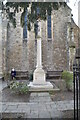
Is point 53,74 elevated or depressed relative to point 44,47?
depressed

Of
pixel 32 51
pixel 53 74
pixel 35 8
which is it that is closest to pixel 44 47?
pixel 32 51

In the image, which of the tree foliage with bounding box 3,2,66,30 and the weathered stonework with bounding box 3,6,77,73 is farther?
the weathered stonework with bounding box 3,6,77,73

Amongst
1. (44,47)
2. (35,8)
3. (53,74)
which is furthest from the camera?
(44,47)

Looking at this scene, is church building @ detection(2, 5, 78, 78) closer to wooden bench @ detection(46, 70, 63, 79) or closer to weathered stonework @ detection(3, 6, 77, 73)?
weathered stonework @ detection(3, 6, 77, 73)

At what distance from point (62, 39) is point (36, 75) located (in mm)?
8303

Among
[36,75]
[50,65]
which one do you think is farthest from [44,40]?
[36,75]

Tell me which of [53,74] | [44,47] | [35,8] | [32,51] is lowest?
[53,74]

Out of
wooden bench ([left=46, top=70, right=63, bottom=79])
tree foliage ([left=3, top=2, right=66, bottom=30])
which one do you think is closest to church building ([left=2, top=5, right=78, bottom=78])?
wooden bench ([left=46, top=70, right=63, bottom=79])

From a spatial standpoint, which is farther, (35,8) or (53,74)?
(53,74)

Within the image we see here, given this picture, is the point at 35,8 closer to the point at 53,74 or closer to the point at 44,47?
the point at 53,74

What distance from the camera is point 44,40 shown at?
1714cm

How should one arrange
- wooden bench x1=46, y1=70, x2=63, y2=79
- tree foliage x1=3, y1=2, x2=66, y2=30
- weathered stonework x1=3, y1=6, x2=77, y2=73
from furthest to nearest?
weathered stonework x1=3, y1=6, x2=77, y2=73
wooden bench x1=46, y1=70, x2=63, y2=79
tree foliage x1=3, y1=2, x2=66, y2=30

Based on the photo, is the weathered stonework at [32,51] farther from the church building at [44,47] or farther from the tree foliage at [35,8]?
the tree foliage at [35,8]

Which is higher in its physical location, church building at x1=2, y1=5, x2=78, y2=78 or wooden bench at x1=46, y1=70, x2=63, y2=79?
church building at x1=2, y1=5, x2=78, y2=78
